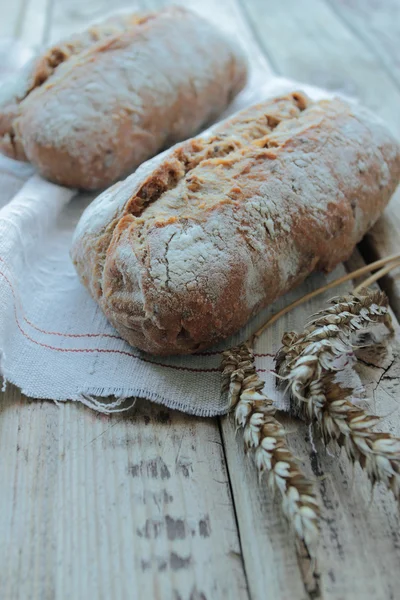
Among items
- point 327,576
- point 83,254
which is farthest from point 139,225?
point 327,576

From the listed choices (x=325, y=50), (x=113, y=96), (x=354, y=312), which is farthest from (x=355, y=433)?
(x=325, y=50)

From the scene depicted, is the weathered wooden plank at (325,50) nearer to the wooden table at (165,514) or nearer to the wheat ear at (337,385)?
the wheat ear at (337,385)

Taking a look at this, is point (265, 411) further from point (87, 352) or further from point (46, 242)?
point (46, 242)

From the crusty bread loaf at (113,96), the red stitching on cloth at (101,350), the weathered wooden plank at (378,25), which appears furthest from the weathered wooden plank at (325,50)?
the red stitching on cloth at (101,350)

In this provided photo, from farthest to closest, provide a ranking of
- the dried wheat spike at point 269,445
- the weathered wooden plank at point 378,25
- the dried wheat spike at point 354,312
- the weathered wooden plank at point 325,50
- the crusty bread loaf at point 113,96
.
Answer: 1. the weathered wooden plank at point 378,25
2. the weathered wooden plank at point 325,50
3. the crusty bread loaf at point 113,96
4. the dried wheat spike at point 354,312
5. the dried wheat spike at point 269,445

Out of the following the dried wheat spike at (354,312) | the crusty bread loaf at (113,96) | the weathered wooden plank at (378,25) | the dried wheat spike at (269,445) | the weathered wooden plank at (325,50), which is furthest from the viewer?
the weathered wooden plank at (378,25)

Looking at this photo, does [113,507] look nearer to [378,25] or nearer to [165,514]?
[165,514]

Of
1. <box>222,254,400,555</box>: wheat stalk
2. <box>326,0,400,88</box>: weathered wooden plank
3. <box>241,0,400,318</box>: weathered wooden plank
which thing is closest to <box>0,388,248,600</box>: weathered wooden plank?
<box>222,254,400,555</box>: wheat stalk
